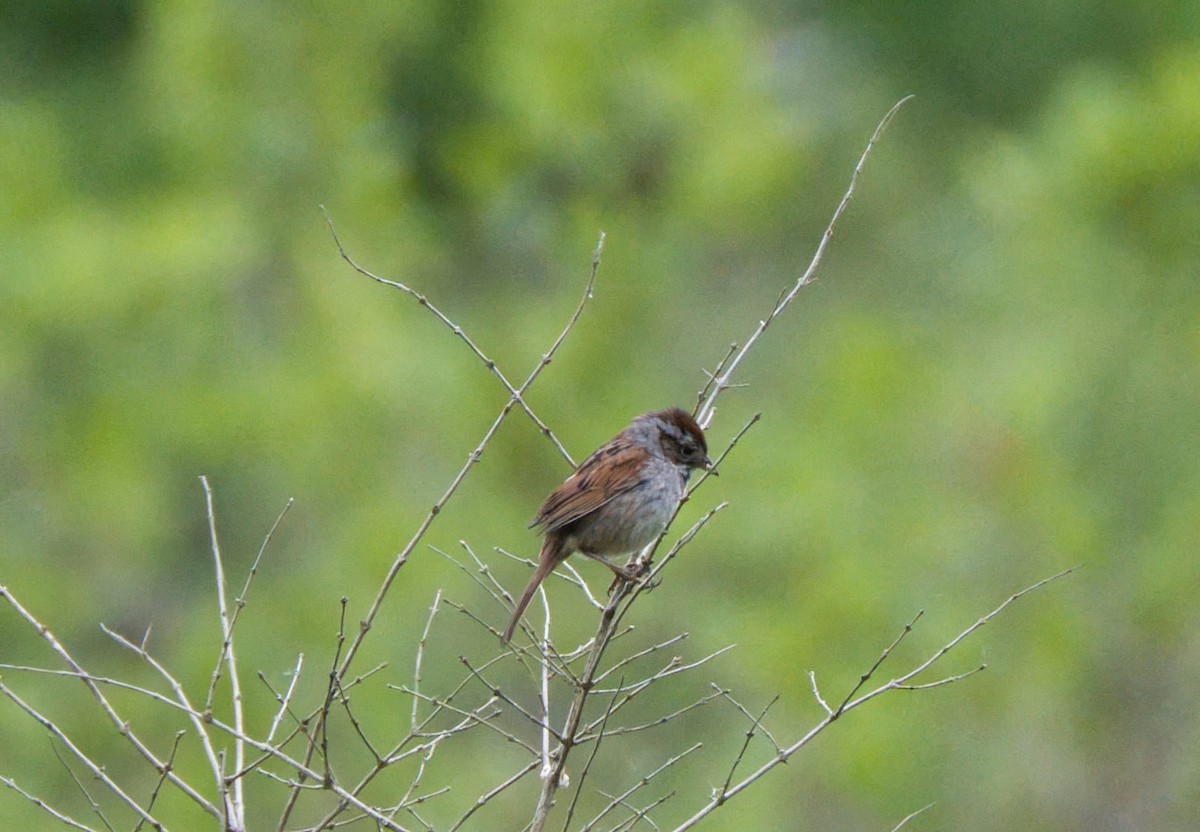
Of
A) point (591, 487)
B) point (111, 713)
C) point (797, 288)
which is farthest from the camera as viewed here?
point (591, 487)

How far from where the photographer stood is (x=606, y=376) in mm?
10391

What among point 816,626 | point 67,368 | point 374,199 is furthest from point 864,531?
point 67,368

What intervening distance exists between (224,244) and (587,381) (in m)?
2.42

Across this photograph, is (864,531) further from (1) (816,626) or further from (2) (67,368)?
(2) (67,368)

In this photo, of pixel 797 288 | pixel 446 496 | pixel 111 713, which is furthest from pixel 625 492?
pixel 111 713

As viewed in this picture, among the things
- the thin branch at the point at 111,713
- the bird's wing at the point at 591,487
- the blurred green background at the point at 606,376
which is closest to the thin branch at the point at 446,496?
the thin branch at the point at 111,713

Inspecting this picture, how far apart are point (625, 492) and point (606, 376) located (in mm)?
4781

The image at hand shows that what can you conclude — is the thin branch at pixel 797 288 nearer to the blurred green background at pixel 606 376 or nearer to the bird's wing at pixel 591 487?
the bird's wing at pixel 591 487

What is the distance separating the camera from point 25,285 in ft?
33.6

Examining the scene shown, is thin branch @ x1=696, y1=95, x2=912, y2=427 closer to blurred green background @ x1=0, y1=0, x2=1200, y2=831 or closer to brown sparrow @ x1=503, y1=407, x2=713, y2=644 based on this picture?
brown sparrow @ x1=503, y1=407, x2=713, y2=644

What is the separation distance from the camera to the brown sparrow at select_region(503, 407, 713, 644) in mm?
5582


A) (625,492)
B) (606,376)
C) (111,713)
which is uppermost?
(606,376)

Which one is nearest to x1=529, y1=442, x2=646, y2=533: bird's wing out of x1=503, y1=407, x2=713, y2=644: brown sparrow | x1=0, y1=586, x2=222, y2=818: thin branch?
x1=503, y1=407, x2=713, y2=644: brown sparrow

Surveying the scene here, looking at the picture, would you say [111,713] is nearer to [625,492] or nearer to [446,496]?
[446,496]
